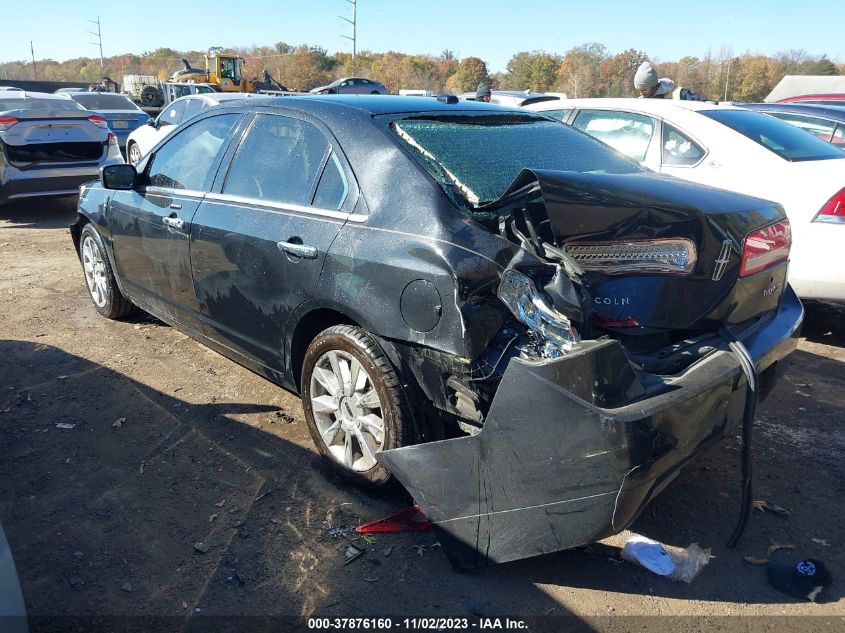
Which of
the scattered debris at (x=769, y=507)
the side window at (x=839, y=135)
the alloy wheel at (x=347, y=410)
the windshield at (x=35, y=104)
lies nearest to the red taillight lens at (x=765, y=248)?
the scattered debris at (x=769, y=507)

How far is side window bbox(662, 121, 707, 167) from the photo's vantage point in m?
5.46

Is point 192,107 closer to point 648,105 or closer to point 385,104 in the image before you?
point 648,105

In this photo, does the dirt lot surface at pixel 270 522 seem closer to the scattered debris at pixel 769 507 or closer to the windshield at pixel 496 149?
the scattered debris at pixel 769 507

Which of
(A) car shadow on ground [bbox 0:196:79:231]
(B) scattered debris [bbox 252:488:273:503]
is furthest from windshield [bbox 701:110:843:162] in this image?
(A) car shadow on ground [bbox 0:196:79:231]

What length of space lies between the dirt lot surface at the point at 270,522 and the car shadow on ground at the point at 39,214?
18.7 feet

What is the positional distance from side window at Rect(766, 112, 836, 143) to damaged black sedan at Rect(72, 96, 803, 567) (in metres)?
5.77

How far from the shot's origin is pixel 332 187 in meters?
3.17

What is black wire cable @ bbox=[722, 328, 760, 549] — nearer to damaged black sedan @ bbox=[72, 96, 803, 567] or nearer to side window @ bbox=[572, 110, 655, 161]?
damaged black sedan @ bbox=[72, 96, 803, 567]

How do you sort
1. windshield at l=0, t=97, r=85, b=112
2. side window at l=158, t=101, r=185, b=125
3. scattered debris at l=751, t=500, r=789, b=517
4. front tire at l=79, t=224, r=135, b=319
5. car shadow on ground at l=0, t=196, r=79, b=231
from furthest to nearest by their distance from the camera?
side window at l=158, t=101, r=185, b=125
windshield at l=0, t=97, r=85, b=112
car shadow on ground at l=0, t=196, r=79, b=231
front tire at l=79, t=224, r=135, b=319
scattered debris at l=751, t=500, r=789, b=517

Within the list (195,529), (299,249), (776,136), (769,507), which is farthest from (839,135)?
(195,529)

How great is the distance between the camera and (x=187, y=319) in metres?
4.21

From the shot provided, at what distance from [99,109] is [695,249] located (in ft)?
47.0

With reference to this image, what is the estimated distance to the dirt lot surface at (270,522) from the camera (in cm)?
251

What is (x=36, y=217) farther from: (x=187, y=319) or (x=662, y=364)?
(x=662, y=364)
